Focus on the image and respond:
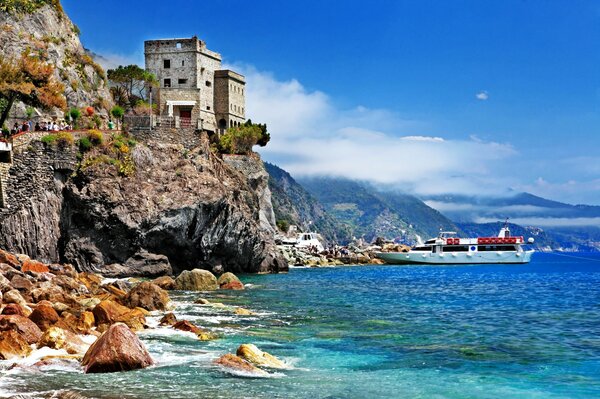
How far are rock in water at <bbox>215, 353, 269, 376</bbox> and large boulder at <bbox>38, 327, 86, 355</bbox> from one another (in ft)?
13.4

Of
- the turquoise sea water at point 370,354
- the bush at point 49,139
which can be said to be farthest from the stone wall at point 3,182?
the turquoise sea water at point 370,354

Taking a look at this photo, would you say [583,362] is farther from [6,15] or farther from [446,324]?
[6,15]

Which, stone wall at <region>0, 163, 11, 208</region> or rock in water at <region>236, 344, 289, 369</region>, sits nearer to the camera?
rock in water at <region>236, 344, 289, 369</region>

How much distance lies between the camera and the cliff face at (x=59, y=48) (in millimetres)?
64750

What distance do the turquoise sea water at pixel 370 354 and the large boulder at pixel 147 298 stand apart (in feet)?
4.21

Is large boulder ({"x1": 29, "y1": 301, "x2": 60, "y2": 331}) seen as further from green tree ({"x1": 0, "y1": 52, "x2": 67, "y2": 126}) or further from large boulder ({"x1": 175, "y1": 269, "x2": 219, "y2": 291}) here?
green tree ({"x1": 0, "y1": 52, "x2": 67, "y2": 126})

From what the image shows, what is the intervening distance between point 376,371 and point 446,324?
11190 mm

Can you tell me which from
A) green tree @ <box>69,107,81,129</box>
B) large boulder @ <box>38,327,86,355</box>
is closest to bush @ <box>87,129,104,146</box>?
green tree @ <box>69,107,81,129</box>

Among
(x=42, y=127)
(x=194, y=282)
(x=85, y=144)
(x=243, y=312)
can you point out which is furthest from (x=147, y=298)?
(x=42, y=127)

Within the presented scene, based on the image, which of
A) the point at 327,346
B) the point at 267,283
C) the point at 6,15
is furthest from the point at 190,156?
the point at 327,346

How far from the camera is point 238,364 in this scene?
676 inches

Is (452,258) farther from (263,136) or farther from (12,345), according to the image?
(12,345)

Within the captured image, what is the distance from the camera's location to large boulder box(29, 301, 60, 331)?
66.5 feet

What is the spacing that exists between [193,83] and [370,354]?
6677 centimetres
